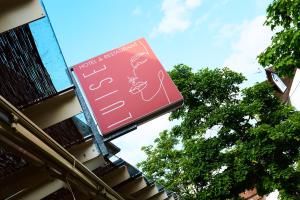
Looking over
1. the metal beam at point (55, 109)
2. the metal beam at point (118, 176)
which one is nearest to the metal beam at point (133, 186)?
the metal beam at point (118, 176)

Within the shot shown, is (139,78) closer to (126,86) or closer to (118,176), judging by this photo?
(126,86)

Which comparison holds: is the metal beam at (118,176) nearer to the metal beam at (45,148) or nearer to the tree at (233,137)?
the metal beam at (45,148)

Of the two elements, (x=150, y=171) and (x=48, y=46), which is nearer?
(x=48, y=46)

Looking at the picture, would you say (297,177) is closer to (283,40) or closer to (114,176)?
(283,40)

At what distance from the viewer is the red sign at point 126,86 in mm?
7113

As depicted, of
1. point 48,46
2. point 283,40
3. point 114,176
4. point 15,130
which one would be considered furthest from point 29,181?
point 283,40

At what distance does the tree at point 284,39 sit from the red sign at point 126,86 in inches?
154

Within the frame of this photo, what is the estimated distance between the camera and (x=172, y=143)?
29.5m

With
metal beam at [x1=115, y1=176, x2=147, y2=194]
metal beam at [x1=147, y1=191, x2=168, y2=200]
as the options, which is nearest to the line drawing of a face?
metal beam at [x1=115, y1=176, x2=147, y2=194]

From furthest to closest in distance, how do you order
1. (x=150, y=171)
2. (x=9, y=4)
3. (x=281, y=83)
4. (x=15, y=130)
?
(x=281, y=83)
(x=150, y=171)
(x=9, y=4)
(x=15, y=130)

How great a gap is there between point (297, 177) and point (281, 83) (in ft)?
57.1

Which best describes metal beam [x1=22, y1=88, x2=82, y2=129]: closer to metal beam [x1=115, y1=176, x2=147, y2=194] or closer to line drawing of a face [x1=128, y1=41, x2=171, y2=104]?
line drawing of a face [x1=128, y1=41, x2=171, y2=104]

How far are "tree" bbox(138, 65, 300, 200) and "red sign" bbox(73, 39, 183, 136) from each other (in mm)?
8724

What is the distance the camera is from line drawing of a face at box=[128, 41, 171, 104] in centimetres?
742
